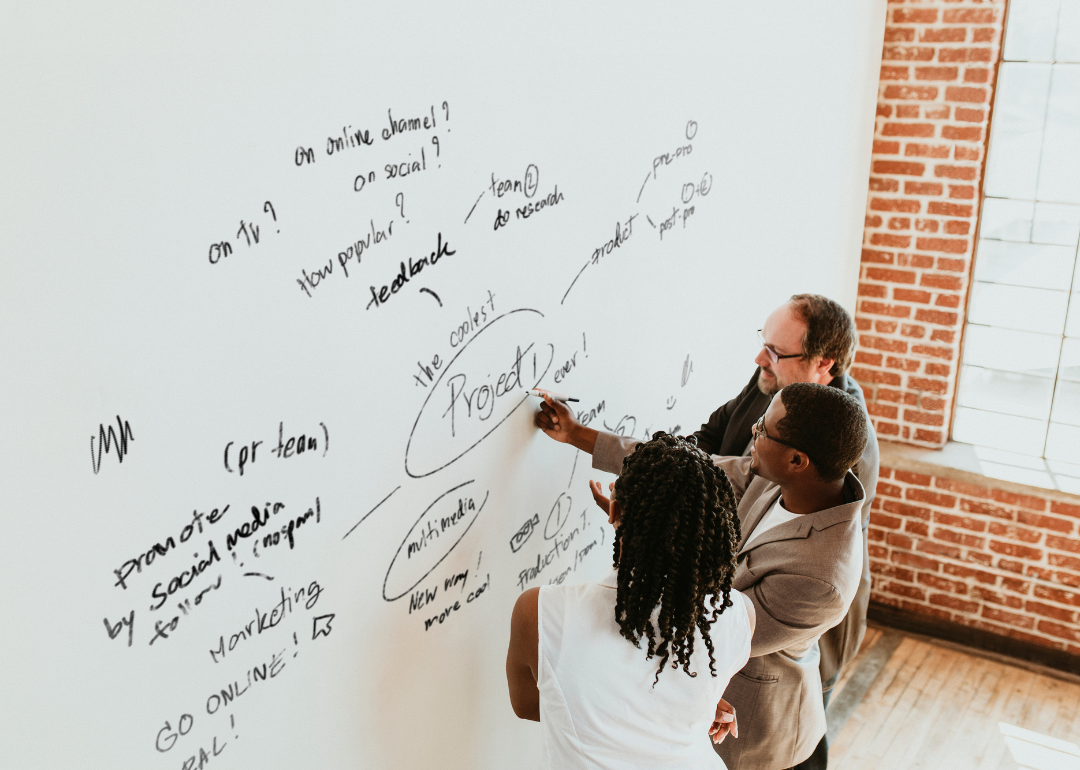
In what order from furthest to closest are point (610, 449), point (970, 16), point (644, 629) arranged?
point (970, 16) → point (610, 449) → point (644, 629)

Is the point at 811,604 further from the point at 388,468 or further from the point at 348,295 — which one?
the point at 348,295

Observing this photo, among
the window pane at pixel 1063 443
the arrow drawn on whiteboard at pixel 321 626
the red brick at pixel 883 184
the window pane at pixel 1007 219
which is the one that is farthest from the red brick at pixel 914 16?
the arrow drawn on whiteboard at pixel 321 626

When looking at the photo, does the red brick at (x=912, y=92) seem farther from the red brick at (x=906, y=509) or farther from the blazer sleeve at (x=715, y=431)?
the blazer sleeve at (x=715, y=431)

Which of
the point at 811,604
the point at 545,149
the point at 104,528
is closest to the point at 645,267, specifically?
the point at 545,149

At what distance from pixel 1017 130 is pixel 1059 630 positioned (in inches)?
76.2

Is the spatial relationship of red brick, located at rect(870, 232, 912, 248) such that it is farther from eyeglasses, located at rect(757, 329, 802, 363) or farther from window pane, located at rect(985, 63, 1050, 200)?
eyeglasses, located at rect(757, 329, 802, 363)

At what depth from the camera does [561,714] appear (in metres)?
1.35

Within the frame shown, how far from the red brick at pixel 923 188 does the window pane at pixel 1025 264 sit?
11.8 inches

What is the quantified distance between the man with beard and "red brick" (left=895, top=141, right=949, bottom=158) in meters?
1.64

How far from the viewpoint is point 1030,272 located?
3443 mm

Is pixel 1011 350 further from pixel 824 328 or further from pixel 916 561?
pixel 824 328

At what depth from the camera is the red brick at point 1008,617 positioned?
348cm

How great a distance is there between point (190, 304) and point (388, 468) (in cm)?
48

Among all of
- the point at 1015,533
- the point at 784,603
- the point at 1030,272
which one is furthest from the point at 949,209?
the point at 784,603
